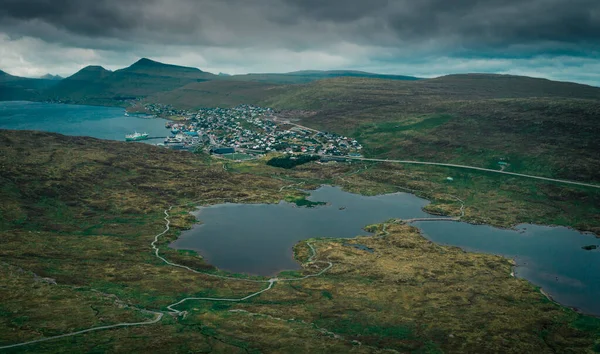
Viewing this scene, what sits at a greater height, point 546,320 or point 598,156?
point 598,156

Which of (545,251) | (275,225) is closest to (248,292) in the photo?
(275,225)

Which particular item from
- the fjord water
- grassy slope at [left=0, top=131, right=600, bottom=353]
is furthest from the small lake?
grassy slope at [left=0, top=131, right=600, bottom=353]

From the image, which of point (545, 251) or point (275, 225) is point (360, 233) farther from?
point (545, 251)

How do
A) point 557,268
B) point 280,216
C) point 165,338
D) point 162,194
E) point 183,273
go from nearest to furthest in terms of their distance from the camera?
point 165,338 → point 183,273 → point 557,268 → point 280,216 → point 162,194

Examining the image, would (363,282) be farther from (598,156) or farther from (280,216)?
(598,156)

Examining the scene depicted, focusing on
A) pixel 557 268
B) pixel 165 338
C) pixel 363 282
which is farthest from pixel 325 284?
pixel 557 268

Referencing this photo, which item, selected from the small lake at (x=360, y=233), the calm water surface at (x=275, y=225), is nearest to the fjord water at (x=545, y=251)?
the small lake at (x=360, y=233)
